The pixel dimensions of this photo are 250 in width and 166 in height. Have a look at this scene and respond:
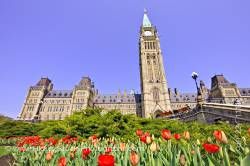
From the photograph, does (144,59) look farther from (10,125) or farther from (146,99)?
(10,125)

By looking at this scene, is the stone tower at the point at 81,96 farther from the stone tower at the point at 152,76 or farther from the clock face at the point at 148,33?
the clock face at the point at 148,33

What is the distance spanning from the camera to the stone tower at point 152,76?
73.4m

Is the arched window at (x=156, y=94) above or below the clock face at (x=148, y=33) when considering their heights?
below

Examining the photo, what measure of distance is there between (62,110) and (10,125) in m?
51.7

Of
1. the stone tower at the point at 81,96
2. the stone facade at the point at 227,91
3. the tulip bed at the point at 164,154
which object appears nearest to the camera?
the tulip bed at the point at 164,154

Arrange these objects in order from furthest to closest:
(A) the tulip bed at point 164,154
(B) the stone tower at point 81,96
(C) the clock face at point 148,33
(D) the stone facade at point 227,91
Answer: (C) the clock face at point 148,33
(B) the stone tower at point 81,96
(D) the stone facade at point 227,91
(A) the tulip bed at point 164,154

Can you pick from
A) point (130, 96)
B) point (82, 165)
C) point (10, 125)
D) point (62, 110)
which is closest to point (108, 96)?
point (130, 96)

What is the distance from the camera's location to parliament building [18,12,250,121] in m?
75.6

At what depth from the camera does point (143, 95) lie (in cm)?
7688

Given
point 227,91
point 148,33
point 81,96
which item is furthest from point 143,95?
point 227,91

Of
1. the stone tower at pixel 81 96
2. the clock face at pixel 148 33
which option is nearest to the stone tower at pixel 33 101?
the stone tower at pixel 81 96

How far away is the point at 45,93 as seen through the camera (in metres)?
88.8

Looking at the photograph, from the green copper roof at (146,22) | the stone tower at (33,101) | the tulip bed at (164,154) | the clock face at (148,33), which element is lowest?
the tulip bed at (164,154)

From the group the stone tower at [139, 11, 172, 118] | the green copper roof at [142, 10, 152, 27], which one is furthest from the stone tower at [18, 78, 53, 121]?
the green copper roof at [142, 10, 152, 27]
